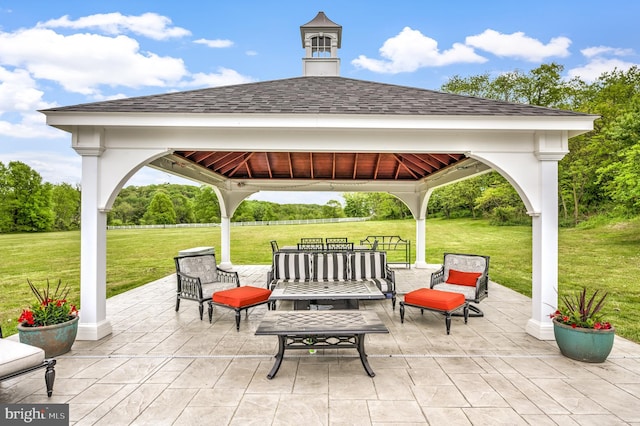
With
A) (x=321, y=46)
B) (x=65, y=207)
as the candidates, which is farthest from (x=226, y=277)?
(x=65, y=207)

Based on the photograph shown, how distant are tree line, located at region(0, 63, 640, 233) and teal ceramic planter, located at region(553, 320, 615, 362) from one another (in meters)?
14.0

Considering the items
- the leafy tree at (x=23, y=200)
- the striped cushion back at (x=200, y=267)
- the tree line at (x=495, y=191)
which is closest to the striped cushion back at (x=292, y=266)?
the striped cushion back at (x=200, y=267)

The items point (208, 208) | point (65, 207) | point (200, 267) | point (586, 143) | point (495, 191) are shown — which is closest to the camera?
point (200, 267)

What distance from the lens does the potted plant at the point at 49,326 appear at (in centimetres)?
411

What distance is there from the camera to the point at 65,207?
33.1 metres

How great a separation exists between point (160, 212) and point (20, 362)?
37.6 meters

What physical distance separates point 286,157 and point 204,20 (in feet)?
48.9

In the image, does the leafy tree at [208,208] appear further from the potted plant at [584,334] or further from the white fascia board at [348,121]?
the potted plant at [584,334]

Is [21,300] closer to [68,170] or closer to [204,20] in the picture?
[204,20]

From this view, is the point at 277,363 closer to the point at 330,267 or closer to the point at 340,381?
the point at 340,381

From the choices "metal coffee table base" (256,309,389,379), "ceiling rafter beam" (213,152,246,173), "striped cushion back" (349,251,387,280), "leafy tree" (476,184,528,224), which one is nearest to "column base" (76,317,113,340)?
"metal coffee table base" (256,309,389,379)

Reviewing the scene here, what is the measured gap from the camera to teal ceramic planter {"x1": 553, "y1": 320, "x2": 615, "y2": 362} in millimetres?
4059

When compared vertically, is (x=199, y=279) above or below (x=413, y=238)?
above

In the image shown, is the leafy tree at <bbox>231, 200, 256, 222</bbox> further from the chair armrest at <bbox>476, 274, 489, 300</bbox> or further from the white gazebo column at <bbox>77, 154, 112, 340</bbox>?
the chair armrest at <bbox>476, 274, 489, 300</bbox>
